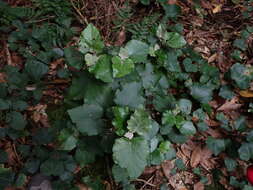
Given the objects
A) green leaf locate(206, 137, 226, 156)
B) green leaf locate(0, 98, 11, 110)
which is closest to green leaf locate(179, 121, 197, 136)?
green leaf locate(206, 137, 226, 156)

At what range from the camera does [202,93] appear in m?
2.02

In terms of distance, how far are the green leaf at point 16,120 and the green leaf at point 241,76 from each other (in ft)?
5.21

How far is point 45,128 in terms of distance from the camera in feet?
6.13

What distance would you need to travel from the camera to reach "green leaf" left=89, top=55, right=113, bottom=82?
1.36m

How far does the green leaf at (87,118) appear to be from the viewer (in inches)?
56.3

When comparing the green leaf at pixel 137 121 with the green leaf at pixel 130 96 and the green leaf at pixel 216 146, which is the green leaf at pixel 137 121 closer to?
the green leaf at pixel 130 96

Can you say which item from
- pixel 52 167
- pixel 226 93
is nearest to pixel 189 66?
pixel 226 93

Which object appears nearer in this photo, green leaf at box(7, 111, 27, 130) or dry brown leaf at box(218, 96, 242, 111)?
green leaf at box(7, 111, 27, 130)

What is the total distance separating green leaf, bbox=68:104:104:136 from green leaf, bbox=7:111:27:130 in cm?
63

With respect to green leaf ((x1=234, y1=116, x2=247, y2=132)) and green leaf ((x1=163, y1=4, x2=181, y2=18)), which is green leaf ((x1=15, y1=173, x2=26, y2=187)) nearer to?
green leaf ((x1=234, y1=116, x2=247, y2=132))

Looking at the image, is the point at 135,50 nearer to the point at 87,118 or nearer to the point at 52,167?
the point at 87,118

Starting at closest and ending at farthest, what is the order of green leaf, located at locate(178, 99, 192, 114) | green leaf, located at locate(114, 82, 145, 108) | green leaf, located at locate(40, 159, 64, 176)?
green leaf, located at locate(114, 82, 145, 108)
green leaf, located at locate(40, 159, 64, 176)
green leaf, located at locate(178, 99, 192, 114)

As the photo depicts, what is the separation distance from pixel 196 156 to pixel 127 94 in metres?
0.91

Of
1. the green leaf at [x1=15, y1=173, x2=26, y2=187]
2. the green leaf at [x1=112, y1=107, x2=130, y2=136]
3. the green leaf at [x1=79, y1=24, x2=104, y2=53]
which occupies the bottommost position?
the green leaf at [x1=15, y1=173, x2=26, y2=187]
